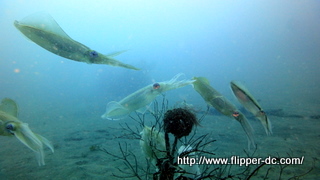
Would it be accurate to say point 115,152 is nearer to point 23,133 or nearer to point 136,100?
point 136,100

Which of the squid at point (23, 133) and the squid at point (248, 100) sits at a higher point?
the squid at point (248, 100)

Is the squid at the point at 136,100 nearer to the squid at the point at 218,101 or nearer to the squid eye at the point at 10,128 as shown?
the squid at the point at 218,101

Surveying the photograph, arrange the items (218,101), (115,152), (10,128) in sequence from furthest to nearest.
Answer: (115,152) < (218,101) < (10,128)

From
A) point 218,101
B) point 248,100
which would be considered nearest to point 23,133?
point 218,101

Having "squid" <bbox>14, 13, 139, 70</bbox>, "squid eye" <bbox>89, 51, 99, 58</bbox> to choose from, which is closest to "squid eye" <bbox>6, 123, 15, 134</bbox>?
"squid" <bbox>14, 13, 139, 70</bbox>

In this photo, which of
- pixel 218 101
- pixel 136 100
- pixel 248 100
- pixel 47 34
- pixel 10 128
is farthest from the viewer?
pixel 136 100

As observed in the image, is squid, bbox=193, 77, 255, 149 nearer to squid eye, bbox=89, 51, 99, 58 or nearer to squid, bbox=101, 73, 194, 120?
squid, bbox=101, 73, 194, 120

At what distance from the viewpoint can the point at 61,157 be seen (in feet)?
23.8

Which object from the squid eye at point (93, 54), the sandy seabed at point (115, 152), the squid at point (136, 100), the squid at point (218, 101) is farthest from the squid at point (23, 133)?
the squid at point (218, 101)

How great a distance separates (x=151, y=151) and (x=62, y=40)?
210 centimetres

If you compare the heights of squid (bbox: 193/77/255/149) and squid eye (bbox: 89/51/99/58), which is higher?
squid eye (bbox: 89/51/99/58)

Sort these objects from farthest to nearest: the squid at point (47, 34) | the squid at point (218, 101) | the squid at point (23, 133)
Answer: the squid at point (218, 101)
the squid at point (23, 133)
the squid at point (47, 34)

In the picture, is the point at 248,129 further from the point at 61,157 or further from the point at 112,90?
the point at 112,90

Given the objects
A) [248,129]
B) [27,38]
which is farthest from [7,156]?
[248,129]
